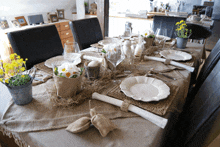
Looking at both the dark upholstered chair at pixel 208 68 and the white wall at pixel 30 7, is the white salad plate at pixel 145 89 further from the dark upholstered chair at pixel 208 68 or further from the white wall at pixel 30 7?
the white wall at pixel 30 7

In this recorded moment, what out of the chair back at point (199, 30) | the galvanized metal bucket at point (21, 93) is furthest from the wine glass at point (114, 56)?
the chair back at point (199, 30)

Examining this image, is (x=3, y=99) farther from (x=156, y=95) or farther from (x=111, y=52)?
(x=156, y=95)

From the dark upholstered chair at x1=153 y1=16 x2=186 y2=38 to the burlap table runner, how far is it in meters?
1.66

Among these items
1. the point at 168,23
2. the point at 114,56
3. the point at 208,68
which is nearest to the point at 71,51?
the point at 114,56

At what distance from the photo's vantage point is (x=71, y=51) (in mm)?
1084

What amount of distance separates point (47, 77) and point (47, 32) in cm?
67

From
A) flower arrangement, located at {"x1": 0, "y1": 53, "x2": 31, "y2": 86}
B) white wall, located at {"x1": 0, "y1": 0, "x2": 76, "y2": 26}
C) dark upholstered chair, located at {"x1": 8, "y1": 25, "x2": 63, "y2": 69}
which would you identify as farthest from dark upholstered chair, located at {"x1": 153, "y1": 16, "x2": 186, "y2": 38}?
white wall, located at {"x1": 0, "y1": 0, "x2": 76, "y2": 26}

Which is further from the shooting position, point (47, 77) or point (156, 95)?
point (47, 77)

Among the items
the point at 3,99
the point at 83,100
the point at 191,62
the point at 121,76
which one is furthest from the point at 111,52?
the point at 191,62

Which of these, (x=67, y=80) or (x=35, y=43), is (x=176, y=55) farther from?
(x=35, y=43)

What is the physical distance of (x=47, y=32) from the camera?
4.68 feet

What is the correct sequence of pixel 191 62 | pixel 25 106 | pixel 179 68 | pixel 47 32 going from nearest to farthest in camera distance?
pixel 25 106 → pixel 179 68 → pixel 191 62 → pixel 47 32

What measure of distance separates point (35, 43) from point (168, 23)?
184 centimetres

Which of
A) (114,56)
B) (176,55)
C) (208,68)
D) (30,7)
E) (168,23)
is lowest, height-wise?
(208,68)
